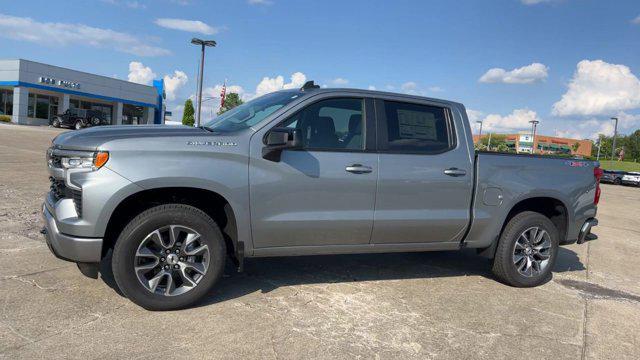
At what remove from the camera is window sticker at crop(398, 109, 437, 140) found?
4711mm

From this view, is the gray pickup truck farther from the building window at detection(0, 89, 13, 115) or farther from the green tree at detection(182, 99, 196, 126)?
the green tree at detection(182, 99, 196, 126)

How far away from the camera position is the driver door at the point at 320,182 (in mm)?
4039

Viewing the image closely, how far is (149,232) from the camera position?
3697 mm

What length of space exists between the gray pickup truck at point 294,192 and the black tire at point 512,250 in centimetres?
1

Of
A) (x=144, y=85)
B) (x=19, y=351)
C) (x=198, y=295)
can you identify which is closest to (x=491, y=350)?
(x=198, y=295)

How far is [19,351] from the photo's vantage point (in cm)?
305

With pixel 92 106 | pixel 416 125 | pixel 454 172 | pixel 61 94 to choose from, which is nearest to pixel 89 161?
pixel 416 125

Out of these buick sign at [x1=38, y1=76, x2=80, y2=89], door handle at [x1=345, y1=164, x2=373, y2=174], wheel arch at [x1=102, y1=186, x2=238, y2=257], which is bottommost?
wheel arch at [x1=102, y1=186, x2=238, y2=257]

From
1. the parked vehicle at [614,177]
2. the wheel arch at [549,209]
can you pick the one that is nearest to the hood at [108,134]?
the wheel arch at [549,209]

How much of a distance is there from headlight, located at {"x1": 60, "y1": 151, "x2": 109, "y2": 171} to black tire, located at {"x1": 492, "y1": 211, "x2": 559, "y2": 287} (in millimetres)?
3942

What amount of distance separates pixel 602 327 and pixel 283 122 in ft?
10.9

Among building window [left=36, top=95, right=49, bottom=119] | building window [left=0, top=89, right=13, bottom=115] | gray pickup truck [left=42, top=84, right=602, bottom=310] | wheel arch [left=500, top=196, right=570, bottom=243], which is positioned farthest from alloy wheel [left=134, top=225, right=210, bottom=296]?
building window [left=36, top=95, right=49, bottom=119]

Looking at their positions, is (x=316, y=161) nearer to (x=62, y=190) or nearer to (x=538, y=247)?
(x=62, y=190)

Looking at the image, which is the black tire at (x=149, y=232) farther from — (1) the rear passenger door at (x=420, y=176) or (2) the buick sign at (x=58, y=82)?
(2) the buick sign at (x=58, y=82)
